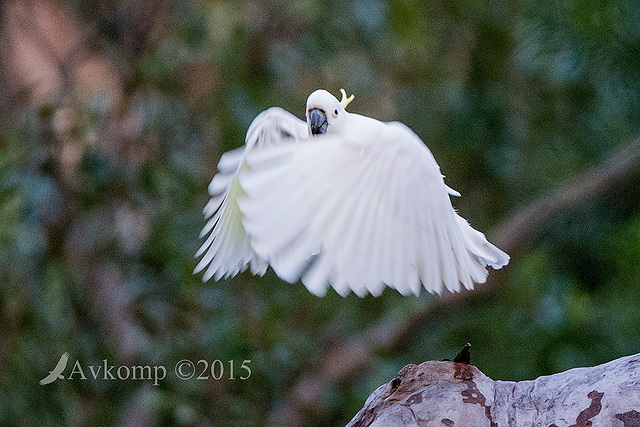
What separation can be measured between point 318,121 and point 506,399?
45 centimetres

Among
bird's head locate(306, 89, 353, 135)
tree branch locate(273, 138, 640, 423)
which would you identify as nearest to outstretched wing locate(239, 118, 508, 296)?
bird's head locate(306, 89, 353, 135)

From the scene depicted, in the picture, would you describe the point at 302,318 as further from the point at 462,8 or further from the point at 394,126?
the point at 394,126

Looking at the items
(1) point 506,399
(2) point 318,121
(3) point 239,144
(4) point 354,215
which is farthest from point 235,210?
(3) point 239,144

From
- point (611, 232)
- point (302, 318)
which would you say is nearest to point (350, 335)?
point (302, 318)

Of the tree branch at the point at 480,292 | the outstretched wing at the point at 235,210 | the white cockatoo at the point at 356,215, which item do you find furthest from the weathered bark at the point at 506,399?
the tree branch at the point at 480,292

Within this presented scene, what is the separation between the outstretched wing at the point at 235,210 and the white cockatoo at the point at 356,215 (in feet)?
0.55

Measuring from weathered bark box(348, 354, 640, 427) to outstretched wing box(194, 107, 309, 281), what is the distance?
0.95ft

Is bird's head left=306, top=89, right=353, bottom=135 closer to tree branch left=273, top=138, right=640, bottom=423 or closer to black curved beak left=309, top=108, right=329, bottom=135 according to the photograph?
black curved beak left=309, top=108, right=329, bottom=135

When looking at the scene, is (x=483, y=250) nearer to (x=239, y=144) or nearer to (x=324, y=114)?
(x=324, y=114)

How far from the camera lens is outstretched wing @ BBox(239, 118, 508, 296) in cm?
88

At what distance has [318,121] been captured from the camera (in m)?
1.09

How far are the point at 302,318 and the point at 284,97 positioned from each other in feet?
2.97

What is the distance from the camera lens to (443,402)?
967 millimetres

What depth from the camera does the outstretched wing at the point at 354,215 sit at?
2.87 ft
